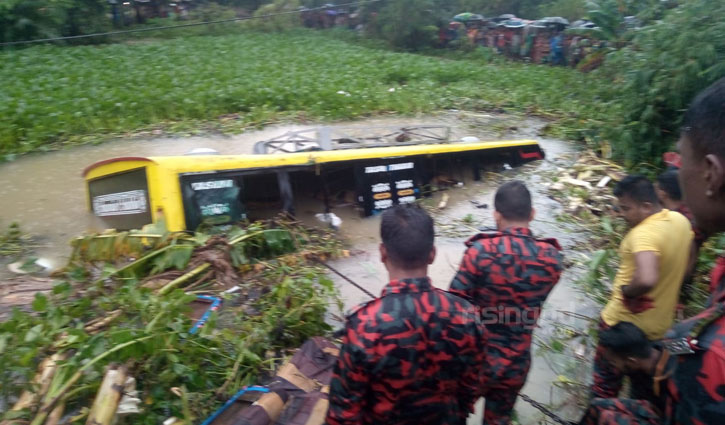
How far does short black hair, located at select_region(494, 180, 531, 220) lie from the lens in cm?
293

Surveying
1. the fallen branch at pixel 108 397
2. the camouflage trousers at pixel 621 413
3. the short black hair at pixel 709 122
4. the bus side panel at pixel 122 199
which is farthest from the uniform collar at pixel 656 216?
the bus side panel at pixel 122 199

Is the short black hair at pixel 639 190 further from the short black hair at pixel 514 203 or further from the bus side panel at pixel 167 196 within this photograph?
the bus side panel at pixel 167 196

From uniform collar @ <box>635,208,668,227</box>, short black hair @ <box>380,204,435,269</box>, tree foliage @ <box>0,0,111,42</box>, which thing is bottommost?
uniform collar @ <box>635,208,668,227</box>

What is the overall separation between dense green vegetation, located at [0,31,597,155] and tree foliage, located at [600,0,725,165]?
370 centimetres

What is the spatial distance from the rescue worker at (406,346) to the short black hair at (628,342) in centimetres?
52

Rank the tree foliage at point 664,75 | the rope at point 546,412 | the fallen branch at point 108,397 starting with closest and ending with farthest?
the fallen branch at point 108,397 → the rope at point 546,412 → the tree foliage at point 664,75

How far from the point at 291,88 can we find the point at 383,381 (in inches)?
497

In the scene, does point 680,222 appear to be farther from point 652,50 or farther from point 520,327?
point 652,50

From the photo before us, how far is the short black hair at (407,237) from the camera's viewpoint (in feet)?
6.91

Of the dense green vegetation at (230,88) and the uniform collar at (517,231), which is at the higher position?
the dense green vegetation at (230,88)

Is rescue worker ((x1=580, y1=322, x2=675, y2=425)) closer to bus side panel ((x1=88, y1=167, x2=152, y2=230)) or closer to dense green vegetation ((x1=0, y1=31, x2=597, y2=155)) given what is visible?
bus side panel ((x1=88, y1=167, x2=152, y2=230))

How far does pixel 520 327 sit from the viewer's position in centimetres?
281

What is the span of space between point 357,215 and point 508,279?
4.22 meters

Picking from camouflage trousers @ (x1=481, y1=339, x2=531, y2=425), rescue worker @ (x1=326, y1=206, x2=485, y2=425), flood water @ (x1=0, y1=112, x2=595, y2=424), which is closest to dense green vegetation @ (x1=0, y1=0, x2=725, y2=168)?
flood water @ (x1=0, y1=112, x2=595, y2=424)
